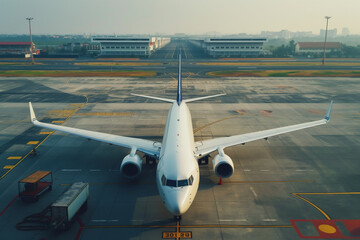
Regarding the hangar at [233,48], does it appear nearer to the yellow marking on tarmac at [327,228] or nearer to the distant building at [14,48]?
the distant building at [14,48]

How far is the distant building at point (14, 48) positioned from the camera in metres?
170

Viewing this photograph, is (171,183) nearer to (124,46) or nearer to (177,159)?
(177,159)

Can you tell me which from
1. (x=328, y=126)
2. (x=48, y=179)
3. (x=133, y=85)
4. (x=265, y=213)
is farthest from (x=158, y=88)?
(x=265, y=213)

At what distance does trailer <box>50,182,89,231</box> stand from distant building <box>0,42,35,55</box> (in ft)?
Answer: 584

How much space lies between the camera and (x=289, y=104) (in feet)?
193

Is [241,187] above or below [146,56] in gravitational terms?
below

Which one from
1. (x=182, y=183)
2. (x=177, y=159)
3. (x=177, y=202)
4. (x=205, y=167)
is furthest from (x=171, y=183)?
(x=205, y=167)

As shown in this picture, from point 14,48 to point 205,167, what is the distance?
185 m

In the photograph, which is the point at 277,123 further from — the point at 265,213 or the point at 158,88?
the point at 158,88

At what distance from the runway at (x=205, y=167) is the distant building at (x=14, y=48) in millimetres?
126712

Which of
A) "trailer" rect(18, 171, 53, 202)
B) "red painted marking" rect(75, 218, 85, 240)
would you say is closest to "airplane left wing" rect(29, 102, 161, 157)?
"trailer" rect(18, 171, 53, 202)

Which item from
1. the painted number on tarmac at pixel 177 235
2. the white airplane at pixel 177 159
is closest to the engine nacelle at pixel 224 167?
the white airplane at pixel 177 159

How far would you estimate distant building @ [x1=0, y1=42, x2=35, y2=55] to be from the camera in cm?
16950

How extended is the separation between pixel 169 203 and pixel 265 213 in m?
9.02
